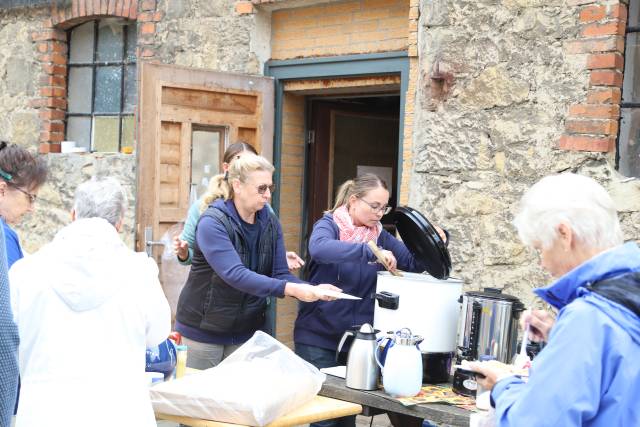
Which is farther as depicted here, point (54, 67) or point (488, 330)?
point (54, 67)

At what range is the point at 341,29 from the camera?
19.7 ft

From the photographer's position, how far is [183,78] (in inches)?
226

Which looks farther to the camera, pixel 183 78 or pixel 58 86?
pixel 58 86

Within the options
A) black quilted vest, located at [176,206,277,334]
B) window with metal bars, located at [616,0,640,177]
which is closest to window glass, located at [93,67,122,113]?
black quilted vest, located at [176,206,277,334]

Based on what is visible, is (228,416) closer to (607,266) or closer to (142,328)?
(142,328)

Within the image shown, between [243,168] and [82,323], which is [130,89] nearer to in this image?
[243,168]

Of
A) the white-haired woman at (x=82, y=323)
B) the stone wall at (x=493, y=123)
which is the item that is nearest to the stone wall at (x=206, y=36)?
the stone wall at (x=493, y=123)

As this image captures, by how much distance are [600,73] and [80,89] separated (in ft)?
15.4

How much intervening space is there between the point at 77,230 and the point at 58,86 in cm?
505

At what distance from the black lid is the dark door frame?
1.66 meters

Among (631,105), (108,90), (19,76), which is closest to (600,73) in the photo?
(631,105)

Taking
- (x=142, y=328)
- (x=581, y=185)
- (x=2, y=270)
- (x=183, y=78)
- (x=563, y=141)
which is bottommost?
(x=142, y=328)

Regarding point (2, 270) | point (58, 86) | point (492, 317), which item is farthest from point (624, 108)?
point (58, 86)

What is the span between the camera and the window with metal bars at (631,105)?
4707mm
